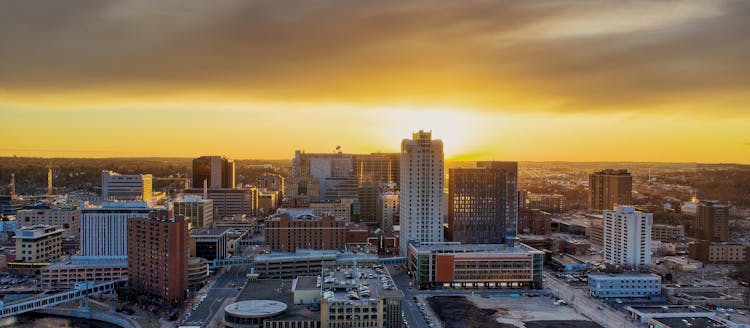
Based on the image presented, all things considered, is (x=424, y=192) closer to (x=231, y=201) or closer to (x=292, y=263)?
(x=292, y=263)

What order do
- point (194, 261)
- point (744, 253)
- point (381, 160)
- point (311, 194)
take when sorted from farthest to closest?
point (381, 160) < point (311, 194) < point (744, 253) < point (194, 261)

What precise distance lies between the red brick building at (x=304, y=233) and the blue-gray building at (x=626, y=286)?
83.9 feet

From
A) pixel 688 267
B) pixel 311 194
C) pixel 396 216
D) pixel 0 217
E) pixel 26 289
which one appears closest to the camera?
pixel 26 289

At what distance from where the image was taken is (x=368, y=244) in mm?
62250

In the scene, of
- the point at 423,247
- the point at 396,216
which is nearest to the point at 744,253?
the point at 423,247

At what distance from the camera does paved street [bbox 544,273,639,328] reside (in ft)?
129

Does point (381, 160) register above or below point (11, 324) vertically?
above

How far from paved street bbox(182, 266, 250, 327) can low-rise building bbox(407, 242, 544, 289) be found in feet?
50.2

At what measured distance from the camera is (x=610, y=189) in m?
87.4

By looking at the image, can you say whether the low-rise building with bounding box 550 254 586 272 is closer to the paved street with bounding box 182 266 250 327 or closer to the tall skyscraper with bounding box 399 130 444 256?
the tall skyscraper with bounding box 399 130 444 256

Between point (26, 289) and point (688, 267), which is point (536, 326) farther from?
point (26, 289)

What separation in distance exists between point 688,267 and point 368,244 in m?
30.5

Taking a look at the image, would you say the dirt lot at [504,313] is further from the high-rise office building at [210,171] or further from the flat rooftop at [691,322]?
the high-rise office building at [210,171]

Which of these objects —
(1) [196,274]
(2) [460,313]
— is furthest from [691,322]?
Answer: (1) [196,274]
